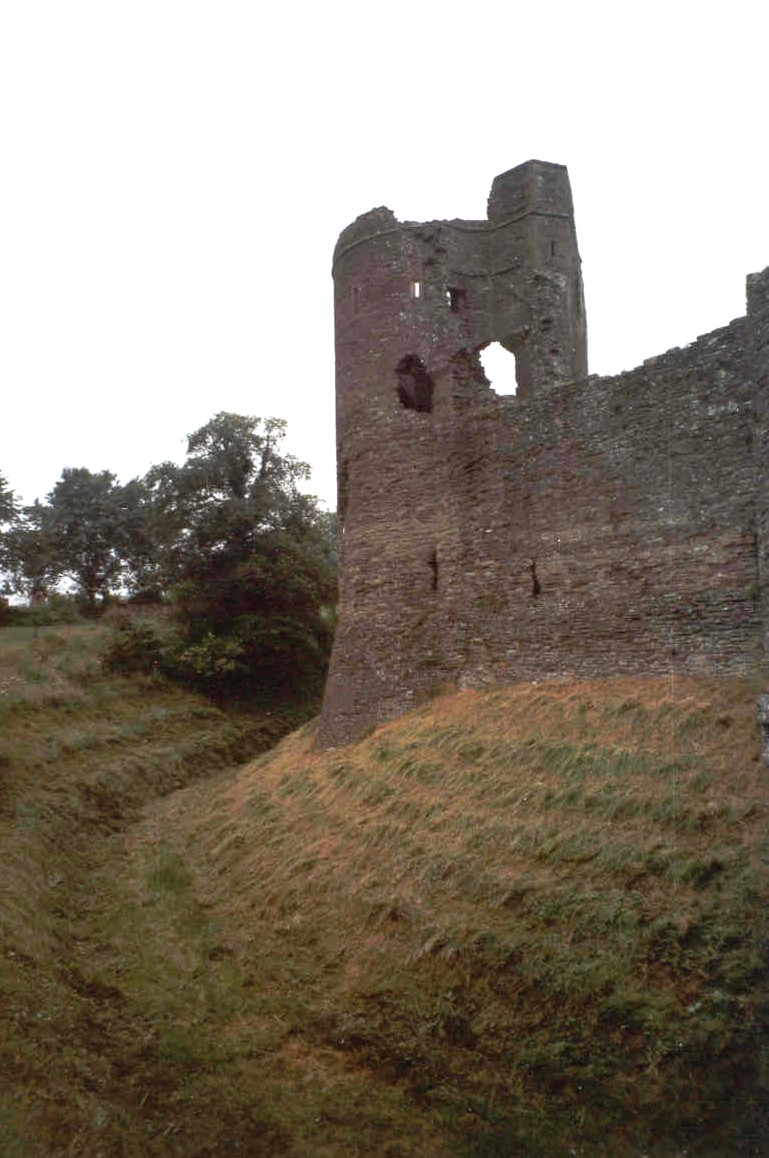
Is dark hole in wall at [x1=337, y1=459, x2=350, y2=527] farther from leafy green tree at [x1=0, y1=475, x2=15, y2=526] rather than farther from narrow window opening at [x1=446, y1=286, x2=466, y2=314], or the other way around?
leafy green tree at [x1=0, y1=475, x2=15, y2=526]

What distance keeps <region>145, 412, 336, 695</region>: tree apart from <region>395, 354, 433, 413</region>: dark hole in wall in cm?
1037

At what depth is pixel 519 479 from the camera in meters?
17.2

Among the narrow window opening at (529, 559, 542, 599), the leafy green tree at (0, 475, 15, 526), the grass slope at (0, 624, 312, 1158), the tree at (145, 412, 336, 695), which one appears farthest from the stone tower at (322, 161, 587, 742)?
the leafy green tree at (0, 475, 15, 526)

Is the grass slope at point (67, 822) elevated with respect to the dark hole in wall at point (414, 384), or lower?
lower

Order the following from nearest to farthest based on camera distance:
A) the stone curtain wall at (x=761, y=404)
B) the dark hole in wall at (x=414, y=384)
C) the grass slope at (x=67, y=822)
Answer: the grass slope at (x=67, y=822), the stone curtain wall at (x=761, y=404), the dark hole in wall at (x=414, y=384)

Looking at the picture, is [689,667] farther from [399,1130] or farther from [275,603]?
[275,603]

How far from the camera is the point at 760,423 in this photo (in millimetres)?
13633

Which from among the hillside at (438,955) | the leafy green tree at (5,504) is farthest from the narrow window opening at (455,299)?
the leafy green tree at (5,504)

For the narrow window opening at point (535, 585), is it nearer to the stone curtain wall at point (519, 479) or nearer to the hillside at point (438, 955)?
the stone curtain wall at point (519, 479)

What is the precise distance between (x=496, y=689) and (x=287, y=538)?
45.8 feet

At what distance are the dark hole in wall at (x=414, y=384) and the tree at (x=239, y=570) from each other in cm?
1037

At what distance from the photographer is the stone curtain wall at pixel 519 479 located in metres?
14.4

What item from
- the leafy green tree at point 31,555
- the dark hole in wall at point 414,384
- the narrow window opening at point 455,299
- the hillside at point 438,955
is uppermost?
the narrow window opening at point 455,299

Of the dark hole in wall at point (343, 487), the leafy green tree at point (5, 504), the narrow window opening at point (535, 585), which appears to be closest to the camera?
the narrow window opening at point (535, 585)
